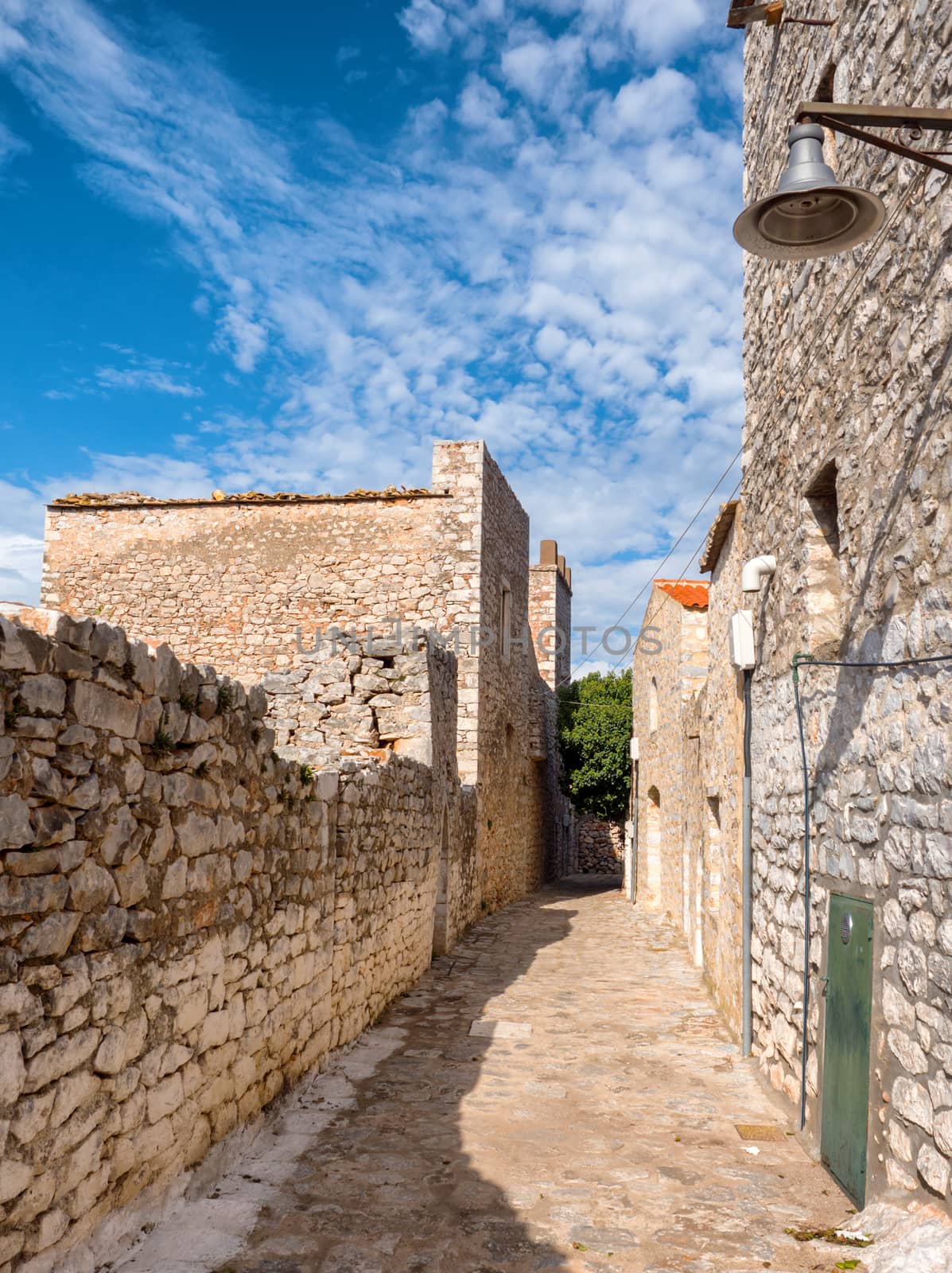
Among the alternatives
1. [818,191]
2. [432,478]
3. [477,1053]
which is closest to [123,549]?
[432,478]

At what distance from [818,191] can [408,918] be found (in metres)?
7.02

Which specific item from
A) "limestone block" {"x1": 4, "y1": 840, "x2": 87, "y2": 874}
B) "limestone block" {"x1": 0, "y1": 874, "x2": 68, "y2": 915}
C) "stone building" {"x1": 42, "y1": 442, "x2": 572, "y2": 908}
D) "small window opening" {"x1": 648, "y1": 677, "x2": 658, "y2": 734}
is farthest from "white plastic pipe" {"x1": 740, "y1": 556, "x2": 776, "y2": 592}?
"small window opening" {"x1": 648, "y1": 677, "x2": 658, "y2": 734}

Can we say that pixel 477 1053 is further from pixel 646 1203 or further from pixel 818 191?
pixel 818 191

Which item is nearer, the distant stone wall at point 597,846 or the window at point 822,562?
the window at point 822,562

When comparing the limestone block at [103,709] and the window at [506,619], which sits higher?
the window at [506,619]

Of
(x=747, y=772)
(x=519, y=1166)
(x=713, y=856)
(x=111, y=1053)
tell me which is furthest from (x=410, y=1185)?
(x=713, y=856)

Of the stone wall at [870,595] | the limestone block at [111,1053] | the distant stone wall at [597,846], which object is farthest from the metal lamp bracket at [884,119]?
the distant stone wall at [597,846]

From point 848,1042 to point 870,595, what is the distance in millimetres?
1985

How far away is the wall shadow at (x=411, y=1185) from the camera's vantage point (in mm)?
3543

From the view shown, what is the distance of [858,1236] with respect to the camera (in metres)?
3.65

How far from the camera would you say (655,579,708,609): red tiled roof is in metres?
13.3

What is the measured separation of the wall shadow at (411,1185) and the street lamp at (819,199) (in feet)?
12.7

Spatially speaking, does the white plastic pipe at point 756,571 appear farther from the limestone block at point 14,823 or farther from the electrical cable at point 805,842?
the limestone block at point 14,823

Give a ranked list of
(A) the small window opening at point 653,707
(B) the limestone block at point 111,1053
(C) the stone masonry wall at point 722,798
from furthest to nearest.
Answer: (A) the small window opening at point 653,707 → (C) the stone masonry wall at point 722,798 → (B) the limestone block at point 111,1053
